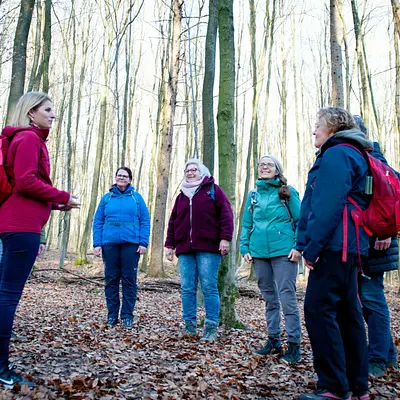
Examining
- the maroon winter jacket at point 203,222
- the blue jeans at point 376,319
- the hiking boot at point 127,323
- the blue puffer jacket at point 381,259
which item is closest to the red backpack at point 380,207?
the blue puffer jacket at point 381,259

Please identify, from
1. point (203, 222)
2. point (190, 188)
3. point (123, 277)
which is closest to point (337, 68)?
point (190, 188)

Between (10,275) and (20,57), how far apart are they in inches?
194

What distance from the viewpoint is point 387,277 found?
58.8 ft

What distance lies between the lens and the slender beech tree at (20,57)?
632 centimetres

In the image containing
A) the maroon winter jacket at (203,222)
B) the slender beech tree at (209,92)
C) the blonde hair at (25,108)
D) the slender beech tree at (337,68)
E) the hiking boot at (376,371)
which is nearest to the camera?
the blonde hair at (25,108)

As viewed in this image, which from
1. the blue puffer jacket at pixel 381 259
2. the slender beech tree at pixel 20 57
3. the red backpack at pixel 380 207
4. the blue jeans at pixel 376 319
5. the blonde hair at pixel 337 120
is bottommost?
the blue jeans at pixel 376 319

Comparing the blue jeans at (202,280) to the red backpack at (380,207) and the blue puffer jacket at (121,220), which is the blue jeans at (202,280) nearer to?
the blue puffer jacket at (121,220)

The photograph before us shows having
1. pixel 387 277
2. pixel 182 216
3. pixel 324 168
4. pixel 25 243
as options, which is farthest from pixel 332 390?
pixel 387 277

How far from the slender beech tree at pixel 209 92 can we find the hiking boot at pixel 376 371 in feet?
17.4

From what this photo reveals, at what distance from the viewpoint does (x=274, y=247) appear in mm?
3926

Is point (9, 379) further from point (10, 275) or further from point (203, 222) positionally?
point (203, 222)

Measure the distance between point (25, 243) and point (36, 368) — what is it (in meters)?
1.14

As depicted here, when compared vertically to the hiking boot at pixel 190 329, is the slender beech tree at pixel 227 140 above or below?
above

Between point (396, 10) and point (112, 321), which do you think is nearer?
point (112, 321)
